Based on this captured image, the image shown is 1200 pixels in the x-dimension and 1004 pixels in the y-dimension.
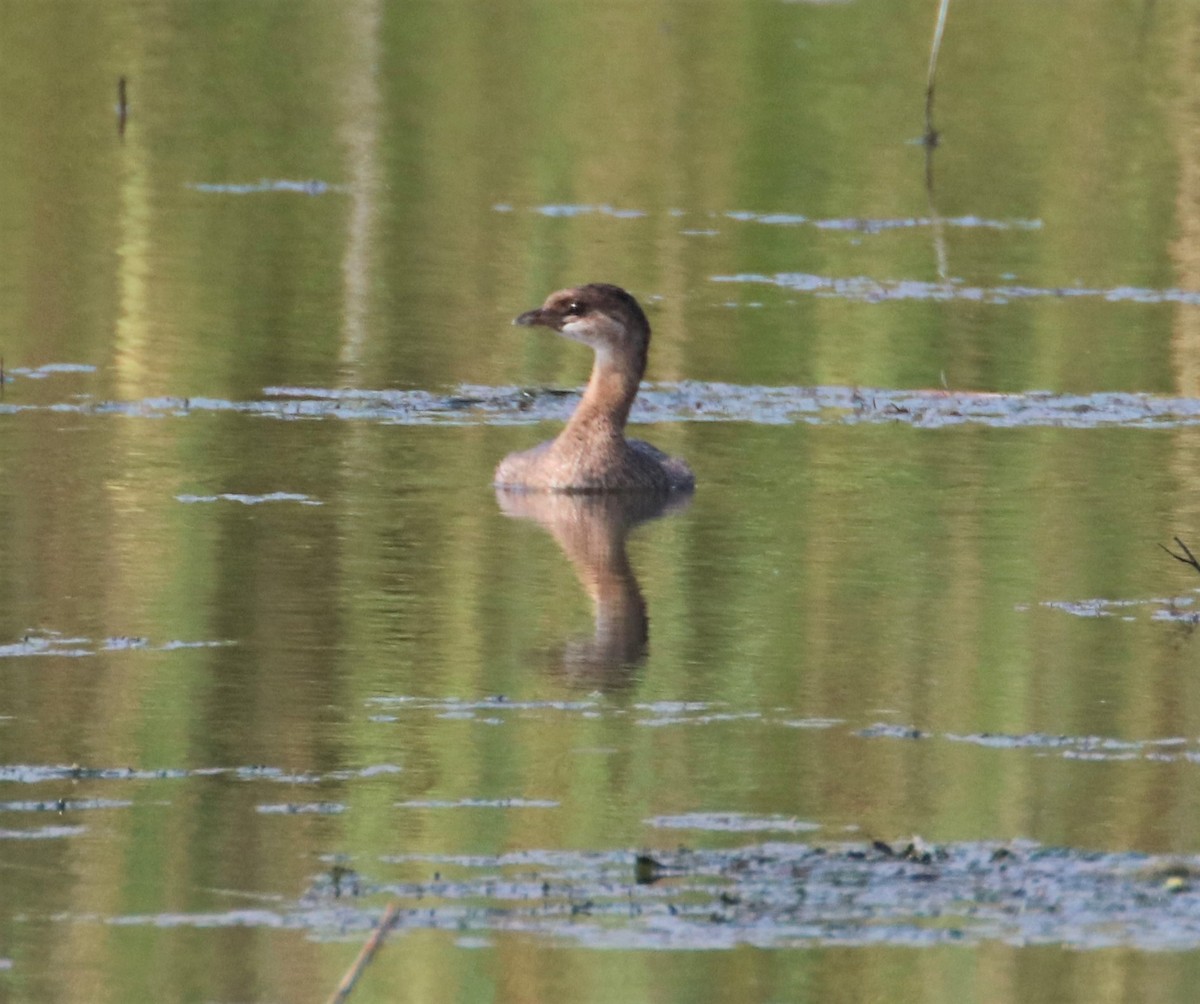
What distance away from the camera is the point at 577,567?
9.84m

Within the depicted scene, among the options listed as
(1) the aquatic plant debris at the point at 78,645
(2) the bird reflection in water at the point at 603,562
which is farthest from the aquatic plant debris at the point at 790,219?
(1) the aquatic plant debris at the point at 78,645

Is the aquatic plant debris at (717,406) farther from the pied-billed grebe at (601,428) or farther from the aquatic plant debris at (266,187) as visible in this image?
the aquatic plant debris at (266,187)

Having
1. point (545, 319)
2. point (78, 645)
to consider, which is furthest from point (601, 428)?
point (78, 645)

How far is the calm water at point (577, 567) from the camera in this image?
6.05m

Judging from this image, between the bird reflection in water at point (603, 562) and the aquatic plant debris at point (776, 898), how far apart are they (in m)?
1.75

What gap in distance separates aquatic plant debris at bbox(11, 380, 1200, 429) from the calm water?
3 cm

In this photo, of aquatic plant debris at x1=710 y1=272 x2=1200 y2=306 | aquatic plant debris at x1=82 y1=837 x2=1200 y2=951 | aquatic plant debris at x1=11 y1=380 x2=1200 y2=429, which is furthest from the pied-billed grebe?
aquatic plant debris at x1=82 y1=837 x2=1200 y2=951

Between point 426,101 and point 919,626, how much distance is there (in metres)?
15.2

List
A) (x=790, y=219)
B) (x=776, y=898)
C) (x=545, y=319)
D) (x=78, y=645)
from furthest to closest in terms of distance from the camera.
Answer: (x=790, y=219) < (x=545, y=319) < (x=78, y=645) < (x=776, y=898)

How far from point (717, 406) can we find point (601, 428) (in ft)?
4.86

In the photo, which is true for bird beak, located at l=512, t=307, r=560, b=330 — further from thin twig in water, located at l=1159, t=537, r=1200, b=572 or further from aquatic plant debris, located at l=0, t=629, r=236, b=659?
aquatic plant debris, located at l=0, t=629, r=236, b=659

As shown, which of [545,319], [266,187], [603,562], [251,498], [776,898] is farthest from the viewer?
[266,187]

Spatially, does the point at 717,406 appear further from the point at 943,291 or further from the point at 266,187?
the point at 266,187

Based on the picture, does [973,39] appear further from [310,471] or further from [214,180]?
[310,471]
